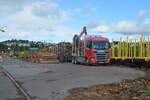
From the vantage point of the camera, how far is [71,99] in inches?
634

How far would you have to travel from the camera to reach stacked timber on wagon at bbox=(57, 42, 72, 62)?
192ft

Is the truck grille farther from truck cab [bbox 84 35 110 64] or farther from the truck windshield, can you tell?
the truck windshield

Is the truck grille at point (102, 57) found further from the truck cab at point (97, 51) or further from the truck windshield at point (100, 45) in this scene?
the truck windshield at point (100, 45)

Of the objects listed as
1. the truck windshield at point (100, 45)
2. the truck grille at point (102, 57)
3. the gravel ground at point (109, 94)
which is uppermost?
the truck windshield at point (100, 45)

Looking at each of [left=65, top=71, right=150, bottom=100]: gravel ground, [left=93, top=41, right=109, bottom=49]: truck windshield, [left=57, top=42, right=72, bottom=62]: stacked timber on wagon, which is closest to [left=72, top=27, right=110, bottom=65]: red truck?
[left=93, top=41, right=109, bottom=49]: truck windshield

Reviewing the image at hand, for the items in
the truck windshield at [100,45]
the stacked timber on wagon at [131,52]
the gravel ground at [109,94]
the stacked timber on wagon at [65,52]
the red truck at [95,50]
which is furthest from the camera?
the stacked timber on wagon at [65,52]

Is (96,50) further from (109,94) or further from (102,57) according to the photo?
(109,94)

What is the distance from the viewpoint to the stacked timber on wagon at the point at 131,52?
39.5 metres

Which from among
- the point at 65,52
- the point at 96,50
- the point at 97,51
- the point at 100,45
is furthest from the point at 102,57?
the point at 65,52

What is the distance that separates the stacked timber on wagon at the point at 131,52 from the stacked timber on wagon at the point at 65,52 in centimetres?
1184

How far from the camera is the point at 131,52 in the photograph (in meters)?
41.9

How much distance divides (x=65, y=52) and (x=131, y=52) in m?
19.5

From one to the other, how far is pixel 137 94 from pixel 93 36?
3164 centimetres

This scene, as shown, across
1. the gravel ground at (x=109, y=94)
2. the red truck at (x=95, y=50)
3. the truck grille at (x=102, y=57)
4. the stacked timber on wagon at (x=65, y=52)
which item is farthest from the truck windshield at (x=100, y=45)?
the gravel ground at (x=109, y=94)
